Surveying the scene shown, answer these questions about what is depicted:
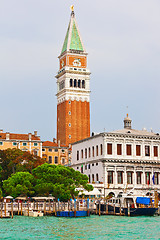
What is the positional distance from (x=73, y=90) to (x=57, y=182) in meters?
57.3

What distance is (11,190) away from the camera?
5738 cm

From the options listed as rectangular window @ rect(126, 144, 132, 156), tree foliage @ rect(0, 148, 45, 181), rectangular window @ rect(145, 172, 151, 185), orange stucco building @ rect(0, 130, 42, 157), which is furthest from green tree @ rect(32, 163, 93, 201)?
orange stucco building @ rect(0, 130, 42, 157)

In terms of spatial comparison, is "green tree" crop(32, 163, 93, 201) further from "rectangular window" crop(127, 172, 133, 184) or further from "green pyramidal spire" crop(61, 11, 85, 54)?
"green pyramidal spire" crop(61, 11, 85, 54)

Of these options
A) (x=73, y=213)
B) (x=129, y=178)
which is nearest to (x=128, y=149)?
(x=129, y=178)

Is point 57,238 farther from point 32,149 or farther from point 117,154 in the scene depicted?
point 32,149

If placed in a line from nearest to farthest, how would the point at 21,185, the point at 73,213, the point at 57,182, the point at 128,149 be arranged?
the point at 73,213 < the point at 57,182 < the point at 21,185 < the point at 128,149

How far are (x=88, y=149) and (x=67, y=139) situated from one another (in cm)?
3147

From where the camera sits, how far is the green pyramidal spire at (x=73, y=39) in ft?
380

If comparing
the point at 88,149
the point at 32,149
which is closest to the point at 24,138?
the point at 32,149

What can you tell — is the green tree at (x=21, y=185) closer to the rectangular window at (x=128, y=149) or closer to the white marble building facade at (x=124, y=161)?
the white marble building facade at (x=124, y=161)

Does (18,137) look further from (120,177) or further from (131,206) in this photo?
(131,206)

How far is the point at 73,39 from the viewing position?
11662cm

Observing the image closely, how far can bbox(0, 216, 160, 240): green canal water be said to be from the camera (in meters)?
34.8

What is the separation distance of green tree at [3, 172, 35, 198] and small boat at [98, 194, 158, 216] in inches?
358
